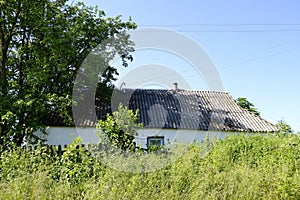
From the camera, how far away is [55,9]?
1212cm

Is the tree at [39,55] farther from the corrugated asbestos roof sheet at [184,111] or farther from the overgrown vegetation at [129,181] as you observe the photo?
the overgrown vegetation at [129,181]

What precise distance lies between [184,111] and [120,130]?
35.0ft

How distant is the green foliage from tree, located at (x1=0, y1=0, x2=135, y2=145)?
17.2 ft

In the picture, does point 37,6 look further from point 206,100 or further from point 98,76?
point 206,100

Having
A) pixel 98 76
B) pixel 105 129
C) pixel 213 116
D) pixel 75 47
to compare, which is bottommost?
pixel 105 129

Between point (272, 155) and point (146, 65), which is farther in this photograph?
point (146, 65)

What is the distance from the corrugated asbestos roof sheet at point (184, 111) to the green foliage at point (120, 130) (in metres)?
8.12

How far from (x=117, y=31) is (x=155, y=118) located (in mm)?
4936

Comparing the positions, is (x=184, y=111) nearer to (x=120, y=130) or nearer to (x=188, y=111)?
(x=188, y=111)

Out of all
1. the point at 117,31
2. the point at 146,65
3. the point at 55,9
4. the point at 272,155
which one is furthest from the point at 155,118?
the point at 272,155

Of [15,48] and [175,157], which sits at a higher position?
[15,48]

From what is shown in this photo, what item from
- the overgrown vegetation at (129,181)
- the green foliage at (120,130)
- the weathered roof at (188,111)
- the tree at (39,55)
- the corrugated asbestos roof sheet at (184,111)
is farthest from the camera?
the weathered roof at (188,111)

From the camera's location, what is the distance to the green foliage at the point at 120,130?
18.3 feet

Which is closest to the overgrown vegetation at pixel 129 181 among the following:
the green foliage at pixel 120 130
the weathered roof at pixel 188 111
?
the green foliage at pixel 120 130
